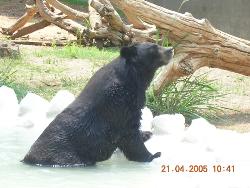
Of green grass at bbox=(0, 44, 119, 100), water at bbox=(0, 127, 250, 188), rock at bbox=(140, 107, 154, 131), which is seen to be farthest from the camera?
green grass at bbox=(0, 44, 119, 100)

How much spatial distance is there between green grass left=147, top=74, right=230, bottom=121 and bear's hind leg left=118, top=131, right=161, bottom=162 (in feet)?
6.47

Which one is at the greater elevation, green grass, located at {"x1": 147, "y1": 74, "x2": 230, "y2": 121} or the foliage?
the foliage

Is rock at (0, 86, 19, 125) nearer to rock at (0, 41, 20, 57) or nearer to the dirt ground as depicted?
the dirt ground

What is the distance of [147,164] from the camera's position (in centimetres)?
573

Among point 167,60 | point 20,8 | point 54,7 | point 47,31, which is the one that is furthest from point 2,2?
point 167,60

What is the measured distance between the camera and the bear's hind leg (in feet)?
18.6

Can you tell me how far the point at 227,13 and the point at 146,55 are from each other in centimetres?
1023

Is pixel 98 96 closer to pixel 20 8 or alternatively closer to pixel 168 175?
pixel 168 175

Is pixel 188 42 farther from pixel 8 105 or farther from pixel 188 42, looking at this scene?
pixel 8 105

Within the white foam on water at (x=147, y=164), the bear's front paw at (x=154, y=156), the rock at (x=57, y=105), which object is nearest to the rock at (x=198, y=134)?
the white foam on water at (x=147, y=164)

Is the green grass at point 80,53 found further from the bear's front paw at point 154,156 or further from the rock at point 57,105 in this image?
the bear's front paw at point 154,156

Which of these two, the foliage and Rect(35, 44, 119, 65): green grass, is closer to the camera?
Rect(35, 44, 119, 65): green grass

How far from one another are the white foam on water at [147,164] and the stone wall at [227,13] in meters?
8.65

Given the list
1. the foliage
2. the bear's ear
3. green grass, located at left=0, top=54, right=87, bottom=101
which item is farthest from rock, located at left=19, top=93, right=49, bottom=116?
the foliage
